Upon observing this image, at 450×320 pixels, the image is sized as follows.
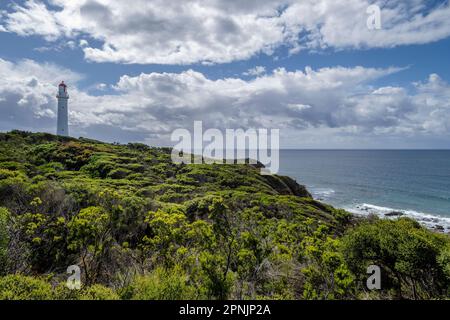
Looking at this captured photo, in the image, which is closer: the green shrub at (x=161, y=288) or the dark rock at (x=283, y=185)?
the green shrub at (x=161, y=288)

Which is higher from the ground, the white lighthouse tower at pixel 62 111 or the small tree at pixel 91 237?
the white lighthouse tower at pixel 62 111

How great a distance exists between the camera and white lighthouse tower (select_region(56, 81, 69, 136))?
55.7 m

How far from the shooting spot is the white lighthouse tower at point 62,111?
55.7 m

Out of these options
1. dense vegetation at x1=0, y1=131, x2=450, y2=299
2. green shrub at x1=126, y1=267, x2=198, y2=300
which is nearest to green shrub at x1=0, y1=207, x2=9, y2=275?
dense vegetation at x1=0, y1=131, x2=450, y2=299

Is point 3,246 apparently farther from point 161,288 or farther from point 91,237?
point 161,288

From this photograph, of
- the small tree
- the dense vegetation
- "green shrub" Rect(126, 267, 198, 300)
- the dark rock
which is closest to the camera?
"green shrub" Rect(126, 267, 198, 300)

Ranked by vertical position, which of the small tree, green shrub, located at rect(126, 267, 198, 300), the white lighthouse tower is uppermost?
the white lighthouse tower

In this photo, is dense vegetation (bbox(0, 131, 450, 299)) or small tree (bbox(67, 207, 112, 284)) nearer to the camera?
dense vegetation (bbox(0, 131, 450, 299))

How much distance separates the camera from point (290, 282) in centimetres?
973

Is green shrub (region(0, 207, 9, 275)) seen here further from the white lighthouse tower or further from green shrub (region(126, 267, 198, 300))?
the white lighthouse tower

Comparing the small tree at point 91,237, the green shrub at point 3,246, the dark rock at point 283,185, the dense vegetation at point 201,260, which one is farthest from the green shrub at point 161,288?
the dark rock at point 283,185

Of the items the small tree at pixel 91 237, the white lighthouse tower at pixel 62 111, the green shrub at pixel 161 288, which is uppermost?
the white lighthouse tower at pixel 62 111

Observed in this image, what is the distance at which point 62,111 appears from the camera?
56.3 m

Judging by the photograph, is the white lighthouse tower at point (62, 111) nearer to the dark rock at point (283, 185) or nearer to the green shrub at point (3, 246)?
the dark rock at point (283, 185)
